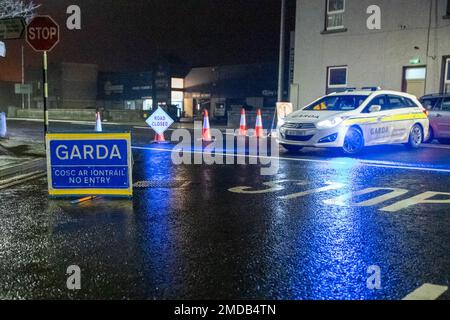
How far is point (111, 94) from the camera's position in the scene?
69.4 m

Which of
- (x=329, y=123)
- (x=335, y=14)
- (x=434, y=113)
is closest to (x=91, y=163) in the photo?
(x=329, y=123)

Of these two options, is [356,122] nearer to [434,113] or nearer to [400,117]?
[400,117]

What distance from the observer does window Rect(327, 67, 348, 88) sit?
2153 cm

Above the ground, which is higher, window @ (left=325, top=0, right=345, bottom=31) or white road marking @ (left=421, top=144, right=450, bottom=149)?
window @ (left=325, top=0, right=345, bottom=31)

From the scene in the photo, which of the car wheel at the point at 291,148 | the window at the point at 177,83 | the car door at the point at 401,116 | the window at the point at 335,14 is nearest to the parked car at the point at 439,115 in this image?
the car door at the point at 401,116

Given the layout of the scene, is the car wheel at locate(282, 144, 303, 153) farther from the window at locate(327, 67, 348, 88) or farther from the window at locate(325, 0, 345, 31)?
the window at locate(325, 0, 345, 31)

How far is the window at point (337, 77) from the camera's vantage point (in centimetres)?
2153

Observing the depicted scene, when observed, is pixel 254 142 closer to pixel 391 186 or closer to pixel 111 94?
pixel 391 186

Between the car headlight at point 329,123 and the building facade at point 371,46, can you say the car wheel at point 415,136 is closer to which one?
the car headlight at point 329,123

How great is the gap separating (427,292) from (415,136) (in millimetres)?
11010

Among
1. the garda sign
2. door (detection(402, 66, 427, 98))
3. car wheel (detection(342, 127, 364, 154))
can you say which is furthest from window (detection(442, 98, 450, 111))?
the garda sign

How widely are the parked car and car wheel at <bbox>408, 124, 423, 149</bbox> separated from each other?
140cm

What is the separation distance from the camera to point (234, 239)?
17.3 ft

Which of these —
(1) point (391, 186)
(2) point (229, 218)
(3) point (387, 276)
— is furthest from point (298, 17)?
(3) point (387, 276)
